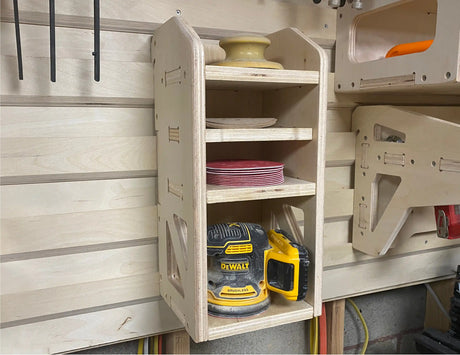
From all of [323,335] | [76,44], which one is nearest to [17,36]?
[76,44]

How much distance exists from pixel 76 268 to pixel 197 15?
69 cm

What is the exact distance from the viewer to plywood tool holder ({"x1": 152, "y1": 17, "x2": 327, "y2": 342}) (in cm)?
85

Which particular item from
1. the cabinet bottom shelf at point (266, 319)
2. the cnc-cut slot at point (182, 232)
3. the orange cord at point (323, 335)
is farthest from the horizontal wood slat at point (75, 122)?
the orange cord at point (323, 335)

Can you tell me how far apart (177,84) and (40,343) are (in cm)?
71

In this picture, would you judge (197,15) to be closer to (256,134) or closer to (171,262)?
(256,134)

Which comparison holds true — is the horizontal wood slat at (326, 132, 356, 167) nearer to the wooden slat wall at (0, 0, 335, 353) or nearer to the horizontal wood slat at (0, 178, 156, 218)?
the wooden slat wall at (0, 0, 335, 353)

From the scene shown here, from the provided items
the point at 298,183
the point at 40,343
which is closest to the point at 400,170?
the point at 298,183

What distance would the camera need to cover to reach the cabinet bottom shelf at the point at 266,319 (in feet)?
2.99

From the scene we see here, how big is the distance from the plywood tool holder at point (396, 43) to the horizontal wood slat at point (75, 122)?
1.85 feet

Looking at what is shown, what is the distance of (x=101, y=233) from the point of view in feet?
3.55

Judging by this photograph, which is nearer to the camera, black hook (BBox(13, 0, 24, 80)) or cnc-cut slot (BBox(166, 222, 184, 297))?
black hook (BBox(13, 0, 24, 80))

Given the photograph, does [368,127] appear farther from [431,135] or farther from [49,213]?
[49,213]

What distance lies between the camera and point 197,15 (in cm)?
111

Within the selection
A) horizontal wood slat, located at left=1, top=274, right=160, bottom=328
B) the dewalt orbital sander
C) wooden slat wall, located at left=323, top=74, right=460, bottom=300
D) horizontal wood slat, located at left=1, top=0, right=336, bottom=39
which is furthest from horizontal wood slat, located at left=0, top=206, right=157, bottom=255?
wooden slat wall, located at left=323, top=74, right=460, bottom=300
